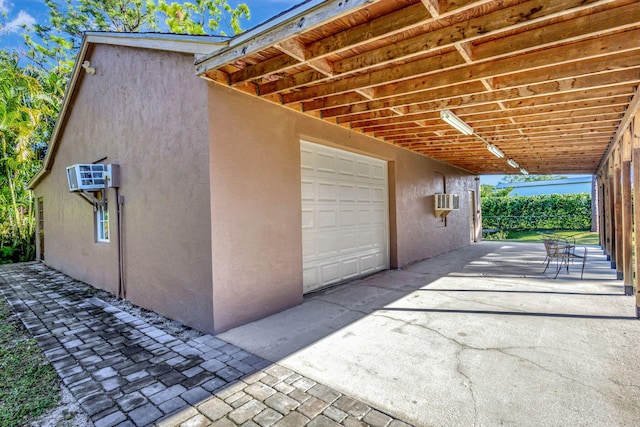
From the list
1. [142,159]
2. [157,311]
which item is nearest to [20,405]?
[157,311]

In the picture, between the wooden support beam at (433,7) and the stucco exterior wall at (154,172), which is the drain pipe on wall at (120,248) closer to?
the stucco exterior wall at (154,172)

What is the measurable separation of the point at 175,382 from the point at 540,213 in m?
18.2

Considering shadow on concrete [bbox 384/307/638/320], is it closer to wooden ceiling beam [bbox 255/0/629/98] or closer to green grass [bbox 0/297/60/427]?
wooden ceiling beam [bbox 255/0/629/98]

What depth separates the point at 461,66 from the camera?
124 inches

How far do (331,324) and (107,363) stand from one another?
2275 mm

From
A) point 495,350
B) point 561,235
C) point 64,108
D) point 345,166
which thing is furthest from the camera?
point 561,235

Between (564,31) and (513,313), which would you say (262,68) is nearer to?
(564,31)

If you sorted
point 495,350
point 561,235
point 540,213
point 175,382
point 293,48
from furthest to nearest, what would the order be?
point 540,213, point 561,235, point 495,350, point 293,48, point 175,382

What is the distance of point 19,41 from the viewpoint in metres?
13.5

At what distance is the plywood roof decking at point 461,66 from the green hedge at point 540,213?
38.3 ft

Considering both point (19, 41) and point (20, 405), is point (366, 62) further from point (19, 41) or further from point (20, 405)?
point (19, 41)

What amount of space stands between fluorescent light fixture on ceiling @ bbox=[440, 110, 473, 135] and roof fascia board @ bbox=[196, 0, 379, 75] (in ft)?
8.93

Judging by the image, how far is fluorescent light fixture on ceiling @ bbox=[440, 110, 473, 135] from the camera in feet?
15.0

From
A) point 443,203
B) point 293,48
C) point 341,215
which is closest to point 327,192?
point 341,215
